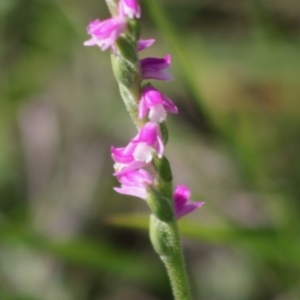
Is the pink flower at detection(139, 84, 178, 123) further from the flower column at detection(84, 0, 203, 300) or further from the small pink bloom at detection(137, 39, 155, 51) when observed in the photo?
the small pink bloom at detection(137, 39, 155, 51)

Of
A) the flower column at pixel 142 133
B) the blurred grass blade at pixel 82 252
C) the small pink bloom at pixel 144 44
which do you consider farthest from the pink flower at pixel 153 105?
the blurred grass blade at pixel 82 252

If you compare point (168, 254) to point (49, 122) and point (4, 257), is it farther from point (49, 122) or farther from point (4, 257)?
point (49, 122)

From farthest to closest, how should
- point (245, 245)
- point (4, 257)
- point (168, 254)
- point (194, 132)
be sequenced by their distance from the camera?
point (194, 132) → point (4, 257) → point (245, 245) → point (168, 254)

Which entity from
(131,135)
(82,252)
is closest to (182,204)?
(82,252)

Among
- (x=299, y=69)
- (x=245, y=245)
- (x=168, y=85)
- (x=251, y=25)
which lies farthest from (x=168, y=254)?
(x=251, y=25)

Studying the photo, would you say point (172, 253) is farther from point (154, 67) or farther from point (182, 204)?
point (154, 67)

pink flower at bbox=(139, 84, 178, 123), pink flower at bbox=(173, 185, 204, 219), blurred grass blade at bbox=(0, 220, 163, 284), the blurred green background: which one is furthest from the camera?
the blurred green background

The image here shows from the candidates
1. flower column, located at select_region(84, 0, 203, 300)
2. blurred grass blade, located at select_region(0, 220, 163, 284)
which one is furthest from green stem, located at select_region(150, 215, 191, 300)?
blurred grass blade, located at select_region(0, 220, 163, 284)

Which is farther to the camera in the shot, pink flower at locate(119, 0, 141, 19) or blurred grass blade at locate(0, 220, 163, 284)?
blurred grass blade at locate(0, 220, 163, 284)
